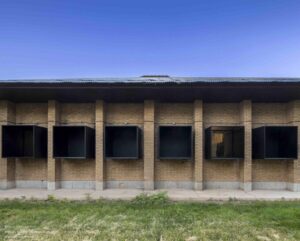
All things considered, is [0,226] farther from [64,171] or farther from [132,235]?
[64,171]

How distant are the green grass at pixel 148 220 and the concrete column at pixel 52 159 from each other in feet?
7.81

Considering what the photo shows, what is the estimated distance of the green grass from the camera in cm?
594

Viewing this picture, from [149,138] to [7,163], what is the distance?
6754 millimetres

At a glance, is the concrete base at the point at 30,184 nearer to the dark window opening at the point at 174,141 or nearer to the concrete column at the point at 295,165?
the dark window opening at the point at 174,141

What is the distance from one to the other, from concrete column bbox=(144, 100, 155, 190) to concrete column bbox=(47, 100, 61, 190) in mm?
4152

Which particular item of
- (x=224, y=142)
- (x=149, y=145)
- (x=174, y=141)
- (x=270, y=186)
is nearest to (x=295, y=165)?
(x=270, y=186)

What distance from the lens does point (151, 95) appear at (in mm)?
11500

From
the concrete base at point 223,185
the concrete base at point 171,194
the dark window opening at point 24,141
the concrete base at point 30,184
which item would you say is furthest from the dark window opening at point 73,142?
the concrete base at point 223,185

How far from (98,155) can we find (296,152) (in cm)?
879

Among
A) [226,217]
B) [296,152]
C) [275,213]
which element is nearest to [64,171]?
[226,217]

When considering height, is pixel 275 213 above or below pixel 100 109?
below

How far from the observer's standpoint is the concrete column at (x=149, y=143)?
11.5m

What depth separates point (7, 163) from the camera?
11.8 metres

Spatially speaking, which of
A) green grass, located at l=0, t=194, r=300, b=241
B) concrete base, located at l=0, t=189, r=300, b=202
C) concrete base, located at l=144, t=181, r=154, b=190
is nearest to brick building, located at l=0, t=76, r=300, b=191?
concrete base, located at l=144, t=181, r=154, b=190
